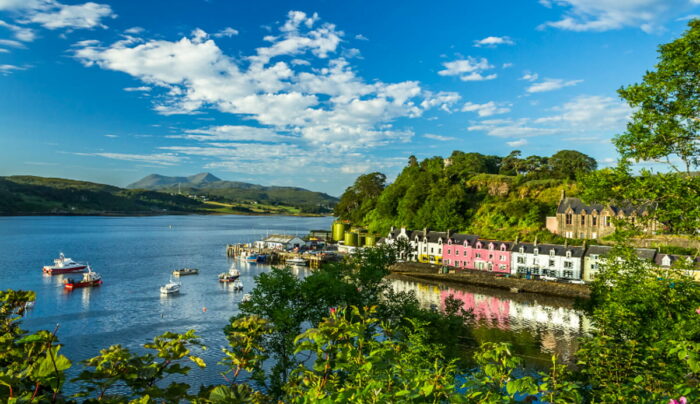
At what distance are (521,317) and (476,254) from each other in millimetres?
19640

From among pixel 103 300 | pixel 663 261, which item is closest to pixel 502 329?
pixel 663 261

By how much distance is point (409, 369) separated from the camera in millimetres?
5168

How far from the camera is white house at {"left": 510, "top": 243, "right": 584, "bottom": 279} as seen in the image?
4734 centimetres

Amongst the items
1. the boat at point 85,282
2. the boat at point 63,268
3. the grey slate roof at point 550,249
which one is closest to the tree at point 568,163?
the grey slate roof at point 550,249

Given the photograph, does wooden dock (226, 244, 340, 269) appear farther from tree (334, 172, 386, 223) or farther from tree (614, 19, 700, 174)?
tree (614, 19, 700, 174)

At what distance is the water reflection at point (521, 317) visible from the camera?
93.4 ft

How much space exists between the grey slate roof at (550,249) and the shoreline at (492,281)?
4922 mm

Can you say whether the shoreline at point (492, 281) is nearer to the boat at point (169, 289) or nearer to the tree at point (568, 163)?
the boat at point (169, 289)

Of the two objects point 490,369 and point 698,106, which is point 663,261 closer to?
point 698,106

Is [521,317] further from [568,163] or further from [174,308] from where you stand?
[568,163]

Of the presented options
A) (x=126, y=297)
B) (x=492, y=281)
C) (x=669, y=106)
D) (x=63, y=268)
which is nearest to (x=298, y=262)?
(x=126, y=297)

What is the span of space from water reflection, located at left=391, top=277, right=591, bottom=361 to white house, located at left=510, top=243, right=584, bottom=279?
6.93 m

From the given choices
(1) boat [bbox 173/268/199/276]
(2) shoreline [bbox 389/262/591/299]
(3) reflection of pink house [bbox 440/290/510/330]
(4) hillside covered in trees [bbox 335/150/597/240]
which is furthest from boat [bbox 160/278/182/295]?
(4) hillside covered in trees [bbox 335/150/597/240]

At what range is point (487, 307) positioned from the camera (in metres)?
38.7
